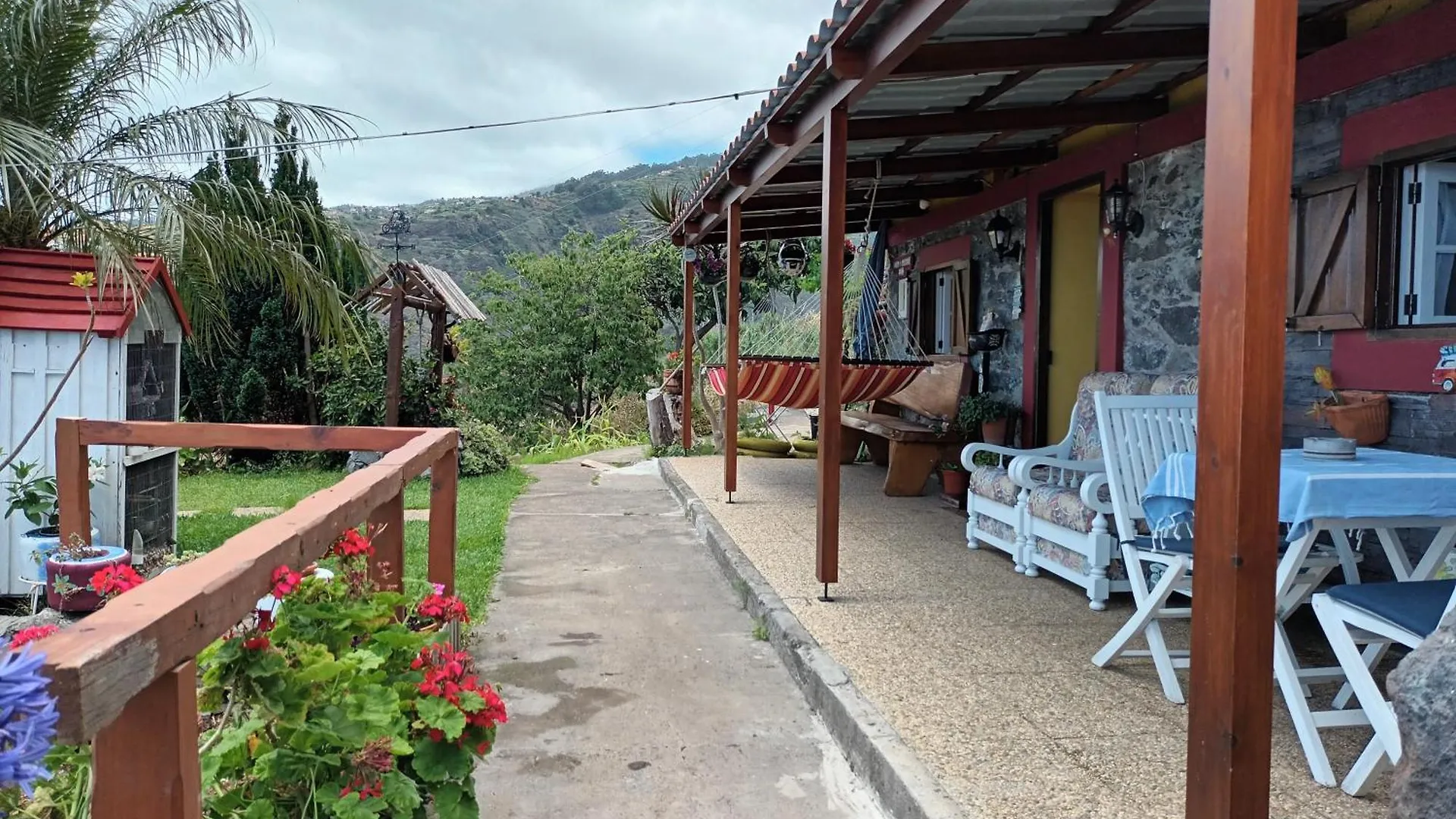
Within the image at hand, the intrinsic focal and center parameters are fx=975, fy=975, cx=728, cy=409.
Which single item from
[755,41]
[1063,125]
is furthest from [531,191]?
[1063,125]

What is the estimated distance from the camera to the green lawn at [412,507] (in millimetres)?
4871

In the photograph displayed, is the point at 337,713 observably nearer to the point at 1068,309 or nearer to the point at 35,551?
the point at 35,551

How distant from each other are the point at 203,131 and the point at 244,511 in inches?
104

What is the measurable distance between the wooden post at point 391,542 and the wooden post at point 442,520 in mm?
437

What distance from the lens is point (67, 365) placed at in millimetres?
4887

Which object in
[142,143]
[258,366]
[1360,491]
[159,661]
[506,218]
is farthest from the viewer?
[506,218]

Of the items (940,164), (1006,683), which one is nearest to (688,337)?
(940,164)

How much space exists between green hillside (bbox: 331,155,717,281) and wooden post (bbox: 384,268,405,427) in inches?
821

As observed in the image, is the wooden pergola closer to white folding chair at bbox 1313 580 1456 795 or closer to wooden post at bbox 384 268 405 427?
white folding chair at bbox 1313 580 1456 795

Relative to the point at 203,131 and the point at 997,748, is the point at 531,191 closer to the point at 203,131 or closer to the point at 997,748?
the point at 203,131

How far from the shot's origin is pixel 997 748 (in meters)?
2.43

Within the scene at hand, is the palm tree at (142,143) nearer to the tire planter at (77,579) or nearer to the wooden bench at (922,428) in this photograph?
the tire planter at (77,579)

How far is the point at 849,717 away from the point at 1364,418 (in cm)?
231

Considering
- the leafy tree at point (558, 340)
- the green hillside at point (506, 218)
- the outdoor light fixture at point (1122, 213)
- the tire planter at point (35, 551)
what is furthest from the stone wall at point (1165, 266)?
the green hillside at point (506, 218)
